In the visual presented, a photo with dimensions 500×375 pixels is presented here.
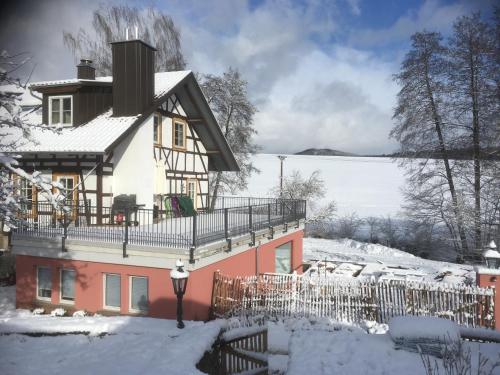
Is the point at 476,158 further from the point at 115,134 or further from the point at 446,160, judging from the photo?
the point at 115,134

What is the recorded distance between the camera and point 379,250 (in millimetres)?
26000

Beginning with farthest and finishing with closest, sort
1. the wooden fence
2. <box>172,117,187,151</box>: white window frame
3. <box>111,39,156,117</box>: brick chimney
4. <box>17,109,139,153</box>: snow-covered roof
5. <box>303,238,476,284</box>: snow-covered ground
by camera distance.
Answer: <box>172,117,187,151</box>: white window frame → <box>303,238,476,284</box>: snow-covered ground → <box>111,39,156,117</box>: brick chimney → <box>17,109,139,153</box>: snow-covered roof → the wooden fence

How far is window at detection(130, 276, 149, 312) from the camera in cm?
1109

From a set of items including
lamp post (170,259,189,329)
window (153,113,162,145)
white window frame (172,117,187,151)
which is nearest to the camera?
lamp post (170,259,189,329)

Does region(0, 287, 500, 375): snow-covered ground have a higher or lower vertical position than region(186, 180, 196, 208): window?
lower

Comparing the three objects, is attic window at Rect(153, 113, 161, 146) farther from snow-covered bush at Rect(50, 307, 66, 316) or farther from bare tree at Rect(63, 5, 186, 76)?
bare tree at Rect(63, 5, 186, 76)

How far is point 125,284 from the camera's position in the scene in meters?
11.1

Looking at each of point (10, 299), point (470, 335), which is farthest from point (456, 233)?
point (10, 299)

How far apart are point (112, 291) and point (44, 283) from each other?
8.35 feet

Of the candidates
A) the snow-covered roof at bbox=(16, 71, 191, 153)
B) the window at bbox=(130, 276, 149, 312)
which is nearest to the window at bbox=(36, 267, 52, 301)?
the window at bbox=(130, 276, 149, 312)

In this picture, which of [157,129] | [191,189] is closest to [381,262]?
[191,189]

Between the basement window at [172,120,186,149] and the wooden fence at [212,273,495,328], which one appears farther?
the basement window at [172,120,186,149]

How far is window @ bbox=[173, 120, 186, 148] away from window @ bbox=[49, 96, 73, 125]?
4344mm

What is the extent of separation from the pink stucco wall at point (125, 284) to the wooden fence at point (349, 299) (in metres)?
0.63
